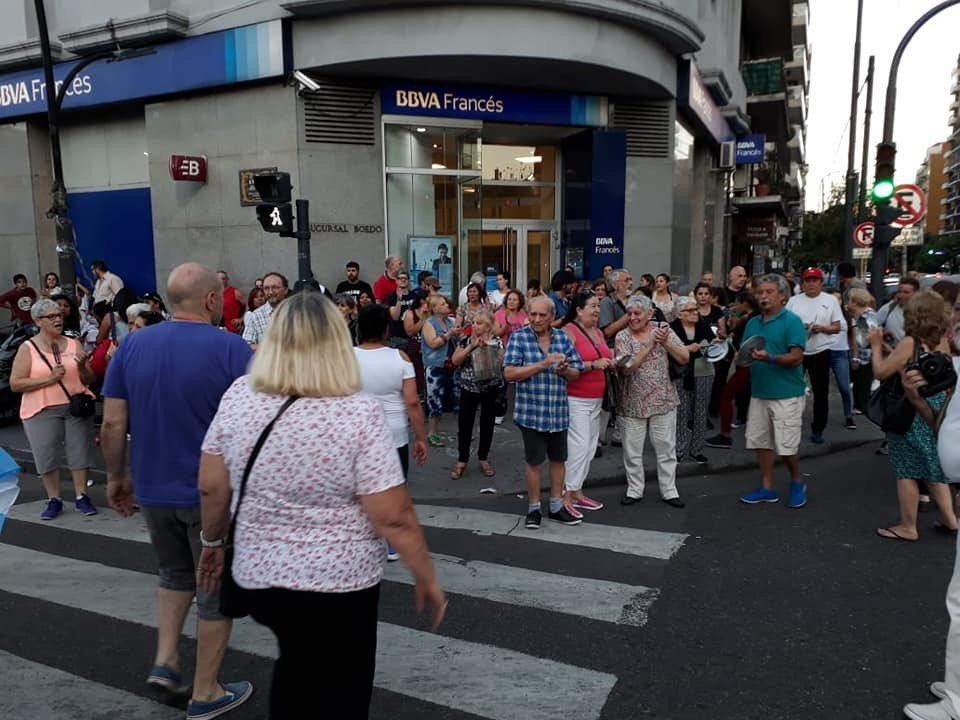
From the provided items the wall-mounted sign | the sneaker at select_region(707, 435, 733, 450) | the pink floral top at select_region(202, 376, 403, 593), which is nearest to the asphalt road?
the pink floral top at select_region(202, 376, 403, 593)

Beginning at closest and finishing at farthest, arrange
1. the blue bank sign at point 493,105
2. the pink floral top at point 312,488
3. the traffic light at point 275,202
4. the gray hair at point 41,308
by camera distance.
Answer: the pink floral top at point 312,488 → the gray hair at point 41,308 → the traffic light at point 275,202 → the blue bank sign at point 493,105

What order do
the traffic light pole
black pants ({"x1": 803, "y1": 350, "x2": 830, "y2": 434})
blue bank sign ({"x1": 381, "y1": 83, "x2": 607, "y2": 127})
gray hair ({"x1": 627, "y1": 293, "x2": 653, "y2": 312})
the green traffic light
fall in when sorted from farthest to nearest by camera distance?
blue bank sign ({"x1": 381, "y1": 83, "x2": 607, "y2": 127}), the green traffic light, the traffic light pole, black pants ({"x1": 803, "y1": 350, "x2": 830, "y2": 434}), gray hair ({"x1": 627, "y1": 293, "x2": 653, "y2": 312})

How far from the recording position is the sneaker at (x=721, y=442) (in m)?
8.42

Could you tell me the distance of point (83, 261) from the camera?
54.4 feet

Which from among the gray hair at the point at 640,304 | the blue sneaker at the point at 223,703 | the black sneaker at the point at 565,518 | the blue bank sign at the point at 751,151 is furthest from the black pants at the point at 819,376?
the blue bank sign at the point at 751,151

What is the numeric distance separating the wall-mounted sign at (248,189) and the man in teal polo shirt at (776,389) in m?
10.1

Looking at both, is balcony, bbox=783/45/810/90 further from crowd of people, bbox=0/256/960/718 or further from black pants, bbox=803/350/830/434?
black pants, bbox=803/350/830/434

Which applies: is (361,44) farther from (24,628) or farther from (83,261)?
(24,628)

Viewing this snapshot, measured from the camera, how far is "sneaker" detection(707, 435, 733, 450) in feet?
27.6

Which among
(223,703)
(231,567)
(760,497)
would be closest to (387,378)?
(223,703)

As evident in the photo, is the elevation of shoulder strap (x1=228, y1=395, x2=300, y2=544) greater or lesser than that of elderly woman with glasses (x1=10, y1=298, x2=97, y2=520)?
greater

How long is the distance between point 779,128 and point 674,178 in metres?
20.9

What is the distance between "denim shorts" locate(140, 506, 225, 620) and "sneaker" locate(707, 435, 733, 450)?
6415 millimetres

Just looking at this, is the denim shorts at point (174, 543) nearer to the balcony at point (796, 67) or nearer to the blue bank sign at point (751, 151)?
the blue bank sign at point (751, 151)
